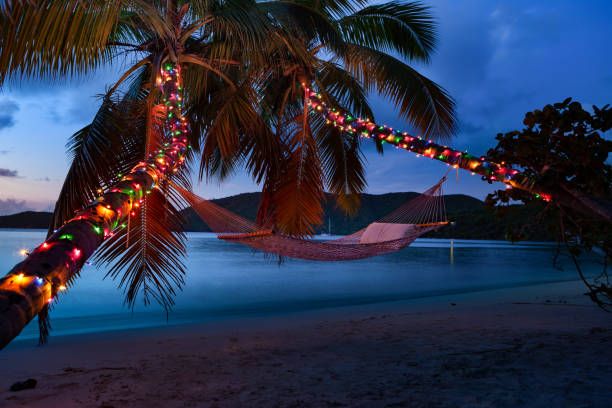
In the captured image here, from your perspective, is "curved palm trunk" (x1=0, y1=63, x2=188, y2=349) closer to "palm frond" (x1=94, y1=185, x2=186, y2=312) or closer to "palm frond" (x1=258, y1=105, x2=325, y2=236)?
"palm frond" (x1=94, y1=185, x2=186, y2=312)

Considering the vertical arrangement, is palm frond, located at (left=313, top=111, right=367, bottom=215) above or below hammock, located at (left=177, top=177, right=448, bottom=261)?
above

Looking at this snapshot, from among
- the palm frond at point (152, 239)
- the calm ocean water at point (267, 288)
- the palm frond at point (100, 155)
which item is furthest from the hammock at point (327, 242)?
the calm ocean water at point (267, 288)

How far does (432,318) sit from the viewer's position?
9.65ft

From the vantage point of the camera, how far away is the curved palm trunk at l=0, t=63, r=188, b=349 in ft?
2.39

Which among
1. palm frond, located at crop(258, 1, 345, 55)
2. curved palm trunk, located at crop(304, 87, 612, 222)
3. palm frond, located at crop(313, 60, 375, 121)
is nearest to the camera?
curved palm trunk, located at crop(304, 87, 612, 222)

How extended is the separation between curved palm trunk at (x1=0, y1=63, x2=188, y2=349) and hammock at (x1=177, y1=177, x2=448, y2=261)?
0.88 metres

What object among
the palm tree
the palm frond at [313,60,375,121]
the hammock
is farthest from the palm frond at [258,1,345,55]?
the palm frond at [313,60,375,121]

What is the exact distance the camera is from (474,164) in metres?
1.91

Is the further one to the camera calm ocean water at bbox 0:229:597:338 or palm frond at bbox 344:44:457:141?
calm ocean water at bbox 0:229:597:338

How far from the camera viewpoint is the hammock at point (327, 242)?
2.40m

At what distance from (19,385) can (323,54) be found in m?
3.22

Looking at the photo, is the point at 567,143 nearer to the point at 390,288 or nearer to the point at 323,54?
the point at 323,54

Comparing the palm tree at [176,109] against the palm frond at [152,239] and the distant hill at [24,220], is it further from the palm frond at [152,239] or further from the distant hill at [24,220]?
the distant hill at [24,220]

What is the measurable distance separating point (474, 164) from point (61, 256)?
1751 mm
